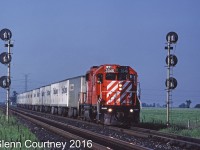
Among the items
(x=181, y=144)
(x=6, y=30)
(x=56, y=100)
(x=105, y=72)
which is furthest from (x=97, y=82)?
(x=56, y=100)

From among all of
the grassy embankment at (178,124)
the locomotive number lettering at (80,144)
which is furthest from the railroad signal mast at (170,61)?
the locomotive number lettering at (80,144)

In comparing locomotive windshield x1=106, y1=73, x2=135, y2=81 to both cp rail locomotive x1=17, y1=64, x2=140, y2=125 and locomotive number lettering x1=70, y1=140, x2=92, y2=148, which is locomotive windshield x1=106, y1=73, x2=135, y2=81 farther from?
locomotive number lettering x1=70, y1=140, x2=92, y2=148

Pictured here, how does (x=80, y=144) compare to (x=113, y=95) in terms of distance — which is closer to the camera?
(x=80, y=144)

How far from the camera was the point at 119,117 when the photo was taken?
87.2 ft

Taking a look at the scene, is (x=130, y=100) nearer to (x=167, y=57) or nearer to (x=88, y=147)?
(x=167, y=57)

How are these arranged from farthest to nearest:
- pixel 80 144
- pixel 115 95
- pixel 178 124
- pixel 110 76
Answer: pixel 178 124 → pixel 110 76 → pixel 115 95 → pixel 80 144

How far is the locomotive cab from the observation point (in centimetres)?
2652

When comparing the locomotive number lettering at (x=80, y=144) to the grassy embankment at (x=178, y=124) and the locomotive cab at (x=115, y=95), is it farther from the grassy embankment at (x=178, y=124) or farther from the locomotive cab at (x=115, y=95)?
the locomotive cab at (x=115, y=95)

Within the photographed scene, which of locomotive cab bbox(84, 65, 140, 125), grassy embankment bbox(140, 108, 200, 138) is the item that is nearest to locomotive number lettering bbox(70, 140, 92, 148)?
grassy embankment bbox(140, 108, 200, 138)

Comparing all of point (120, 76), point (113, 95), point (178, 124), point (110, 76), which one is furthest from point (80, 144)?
point (178, 124)

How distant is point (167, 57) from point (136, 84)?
9.44 ft

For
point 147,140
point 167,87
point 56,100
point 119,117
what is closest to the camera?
point 147,140

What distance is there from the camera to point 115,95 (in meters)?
26.9

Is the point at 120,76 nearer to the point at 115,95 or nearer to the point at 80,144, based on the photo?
the point at 115,95
